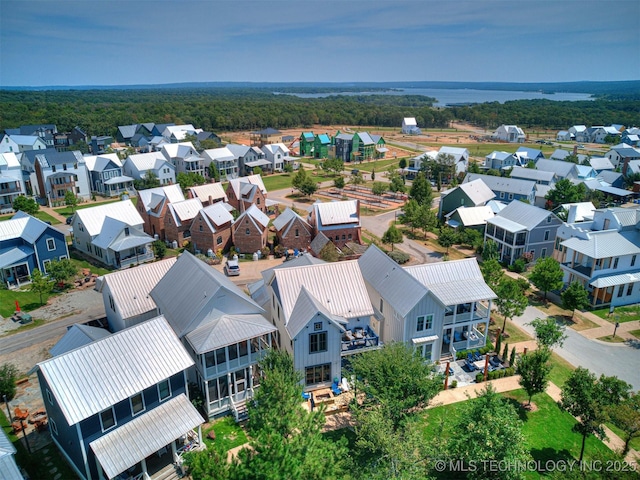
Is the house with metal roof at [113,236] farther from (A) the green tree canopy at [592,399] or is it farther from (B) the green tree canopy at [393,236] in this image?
(A) the green tree canopy at [592,399]

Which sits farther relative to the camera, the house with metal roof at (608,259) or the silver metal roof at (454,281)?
the house with metal roof at (608,259)

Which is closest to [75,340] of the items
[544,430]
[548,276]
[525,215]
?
[544,430]

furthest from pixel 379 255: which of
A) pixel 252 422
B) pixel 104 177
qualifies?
pixel 104 177

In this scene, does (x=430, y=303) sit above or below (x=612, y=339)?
above

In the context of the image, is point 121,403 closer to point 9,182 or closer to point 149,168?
point 9,182

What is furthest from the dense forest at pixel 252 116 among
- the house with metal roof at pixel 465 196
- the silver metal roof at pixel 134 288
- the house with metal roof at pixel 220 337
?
the house with metal roof at pixel 220 337

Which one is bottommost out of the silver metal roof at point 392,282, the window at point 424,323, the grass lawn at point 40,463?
the grass lawn at point 40,463
